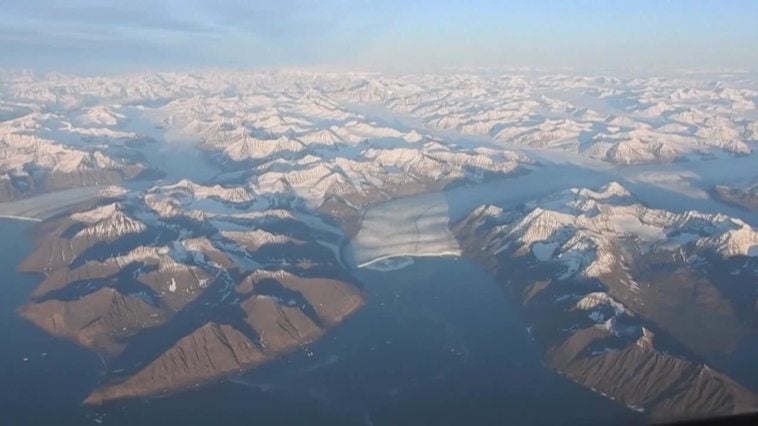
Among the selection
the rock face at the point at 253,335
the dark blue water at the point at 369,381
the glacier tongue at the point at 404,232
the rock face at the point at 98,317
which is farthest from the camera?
the glacier tongue at the point at 404,232

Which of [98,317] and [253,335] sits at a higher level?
[98,317]

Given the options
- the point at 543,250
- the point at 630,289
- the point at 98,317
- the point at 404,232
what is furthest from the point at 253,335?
the point at 404,232

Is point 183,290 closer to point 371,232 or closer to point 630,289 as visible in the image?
point 371,232

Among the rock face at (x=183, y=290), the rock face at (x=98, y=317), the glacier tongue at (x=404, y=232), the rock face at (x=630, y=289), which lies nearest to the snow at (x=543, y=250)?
the rock face at (x=630, y=289)

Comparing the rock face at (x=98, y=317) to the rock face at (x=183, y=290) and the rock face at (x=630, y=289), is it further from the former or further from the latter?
the rock face at (x=630, y=289)

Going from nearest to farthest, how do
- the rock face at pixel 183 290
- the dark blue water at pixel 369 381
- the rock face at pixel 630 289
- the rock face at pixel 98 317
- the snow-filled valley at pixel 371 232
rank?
the dark blue water at pixel 369 381 < the rock face at pixel 630 289 < the rock face at pixel 183 290 < the snow-filled valley at pixel 371 232 < the rock face at pixel 98 317

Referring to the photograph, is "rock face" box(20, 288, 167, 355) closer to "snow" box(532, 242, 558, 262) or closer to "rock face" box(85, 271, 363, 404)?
"rock face" box(85, 271, 363, 404)
